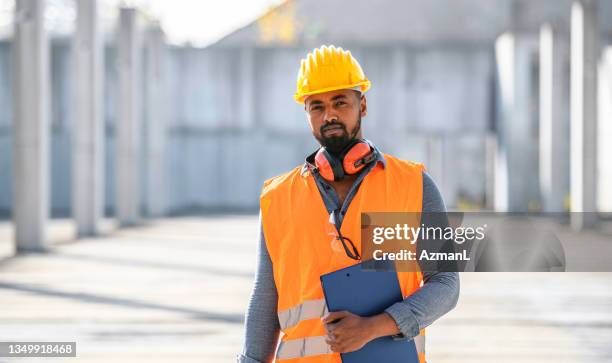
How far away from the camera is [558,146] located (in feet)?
82.5

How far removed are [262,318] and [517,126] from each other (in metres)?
26.8

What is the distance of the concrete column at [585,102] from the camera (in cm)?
2011

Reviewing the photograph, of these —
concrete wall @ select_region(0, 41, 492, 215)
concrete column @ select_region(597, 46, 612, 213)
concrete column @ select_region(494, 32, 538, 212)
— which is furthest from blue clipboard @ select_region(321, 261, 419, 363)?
concrete wall @ select_region(0, 41, 492, 215)

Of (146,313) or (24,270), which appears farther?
(24,270)

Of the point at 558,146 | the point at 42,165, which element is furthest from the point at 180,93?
the point at 42,165

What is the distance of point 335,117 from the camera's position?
2666mm

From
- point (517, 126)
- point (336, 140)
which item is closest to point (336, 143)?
point (336, 140)

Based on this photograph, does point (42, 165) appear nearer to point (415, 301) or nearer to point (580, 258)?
point (580, 258)

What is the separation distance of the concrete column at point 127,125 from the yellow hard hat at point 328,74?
66.9 ft

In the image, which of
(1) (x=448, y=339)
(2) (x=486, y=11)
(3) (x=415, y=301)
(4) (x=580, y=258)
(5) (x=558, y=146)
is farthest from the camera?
(2) (x=486, y=11)

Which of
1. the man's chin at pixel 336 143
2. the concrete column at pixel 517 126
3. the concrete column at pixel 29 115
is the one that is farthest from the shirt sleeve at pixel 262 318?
the concrete column at pixel 517 126

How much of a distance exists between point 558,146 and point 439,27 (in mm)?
24381

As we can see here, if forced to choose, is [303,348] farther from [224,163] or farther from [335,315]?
[224,163]

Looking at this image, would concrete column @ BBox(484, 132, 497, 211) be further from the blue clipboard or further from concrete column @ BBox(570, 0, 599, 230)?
the blue clipboard
